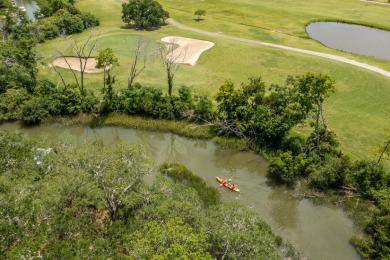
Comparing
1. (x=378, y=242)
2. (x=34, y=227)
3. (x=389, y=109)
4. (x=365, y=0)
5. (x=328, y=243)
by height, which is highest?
(x=365, y=0)

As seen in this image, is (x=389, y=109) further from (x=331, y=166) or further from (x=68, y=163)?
(x=68, y=163)

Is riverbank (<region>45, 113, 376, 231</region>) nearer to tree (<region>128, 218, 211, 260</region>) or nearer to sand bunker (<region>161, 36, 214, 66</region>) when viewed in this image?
tree (<region>128, 218, 211, 260</region>)

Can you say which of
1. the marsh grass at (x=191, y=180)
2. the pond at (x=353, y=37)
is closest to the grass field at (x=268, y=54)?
the pond at (x=353, y=37)

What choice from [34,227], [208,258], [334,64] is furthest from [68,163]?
[334,64]

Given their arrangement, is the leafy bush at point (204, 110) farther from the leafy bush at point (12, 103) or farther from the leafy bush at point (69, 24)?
the leafy bush at point (69, 24)

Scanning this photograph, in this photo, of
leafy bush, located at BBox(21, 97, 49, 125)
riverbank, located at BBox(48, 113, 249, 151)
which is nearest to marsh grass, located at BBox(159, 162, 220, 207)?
riverbank, located at BBox(48, 113, 249, 151)

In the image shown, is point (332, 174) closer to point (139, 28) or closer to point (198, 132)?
point (198, 132)
